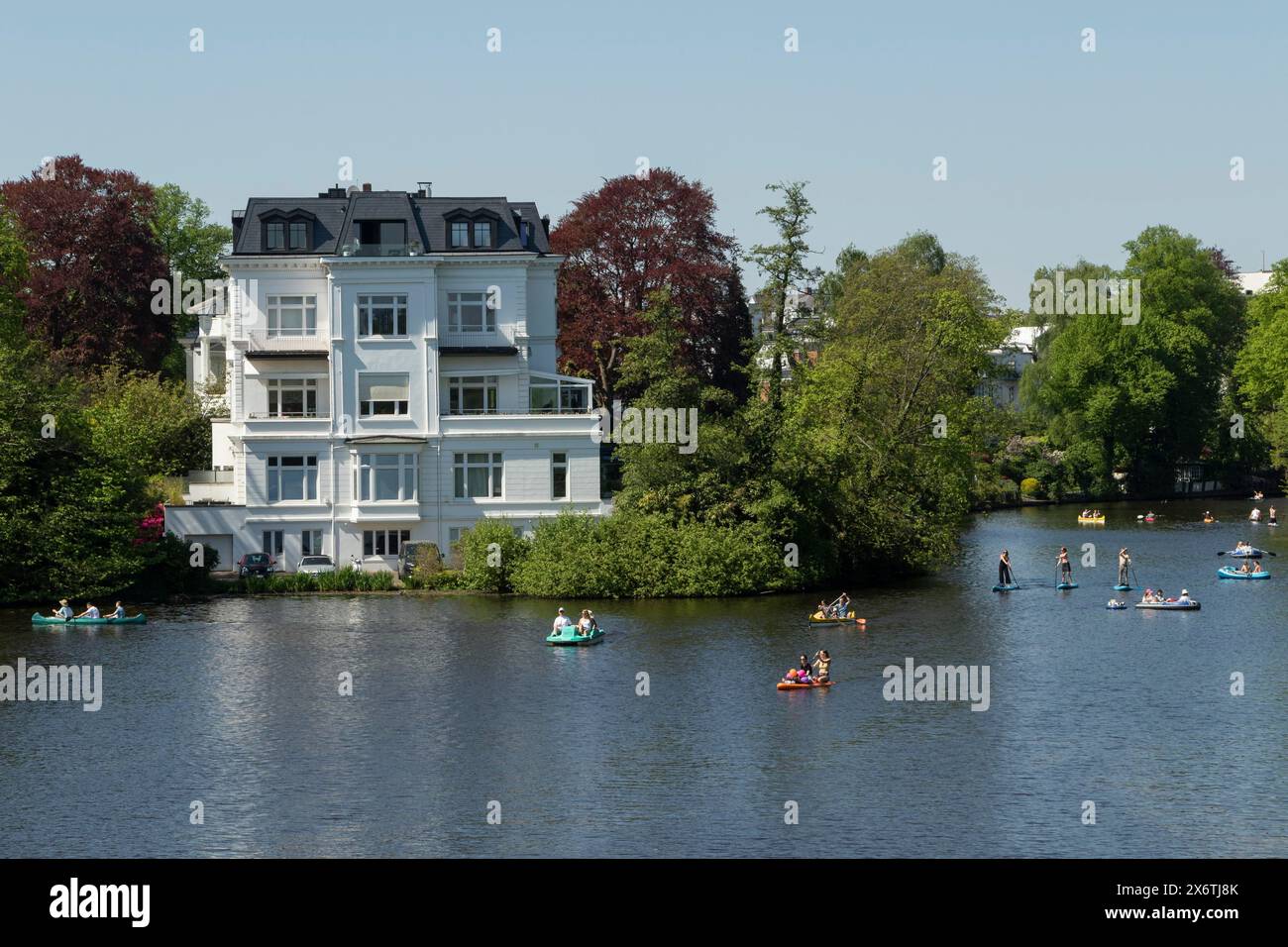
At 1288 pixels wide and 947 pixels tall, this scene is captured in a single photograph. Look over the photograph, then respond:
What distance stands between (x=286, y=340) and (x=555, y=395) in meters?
12.5

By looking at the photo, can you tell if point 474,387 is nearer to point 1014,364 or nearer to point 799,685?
point 799,685

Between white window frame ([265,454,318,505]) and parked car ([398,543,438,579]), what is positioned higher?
white window frame ([265,454,318,505])

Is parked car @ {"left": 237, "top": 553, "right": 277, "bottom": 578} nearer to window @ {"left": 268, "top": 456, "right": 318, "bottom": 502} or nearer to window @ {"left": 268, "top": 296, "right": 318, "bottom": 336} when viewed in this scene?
window @ {"left": 268, "top": 456, "right": 318, "bottom": 502}

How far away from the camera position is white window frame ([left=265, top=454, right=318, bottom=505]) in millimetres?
69887

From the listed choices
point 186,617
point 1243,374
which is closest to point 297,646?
point 186,617

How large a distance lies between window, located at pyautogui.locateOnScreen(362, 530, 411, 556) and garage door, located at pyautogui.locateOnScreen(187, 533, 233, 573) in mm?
5889

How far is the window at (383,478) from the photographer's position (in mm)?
69750

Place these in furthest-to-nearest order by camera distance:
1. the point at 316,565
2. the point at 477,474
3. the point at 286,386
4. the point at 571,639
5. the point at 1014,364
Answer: the point at 1014,364 < the point at 286,386 < the point at 477,474 < the point at 316,565 < the point at 571,639

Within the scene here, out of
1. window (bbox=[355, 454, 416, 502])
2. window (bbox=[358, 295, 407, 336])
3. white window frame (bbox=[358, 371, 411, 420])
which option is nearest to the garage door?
window (bbox=[355, 454, 416, 502])

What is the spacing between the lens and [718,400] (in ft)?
228

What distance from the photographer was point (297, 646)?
53.2 m

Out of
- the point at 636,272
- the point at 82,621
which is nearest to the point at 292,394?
the point at 82,621

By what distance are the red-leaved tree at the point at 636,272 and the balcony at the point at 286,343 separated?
26.2 metres

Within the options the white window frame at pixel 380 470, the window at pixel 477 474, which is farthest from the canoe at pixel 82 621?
the window at pixel 477 474
